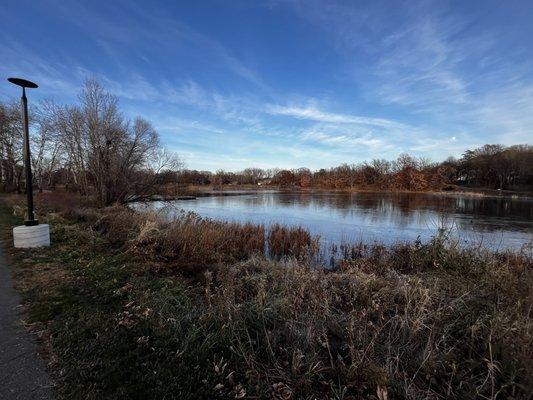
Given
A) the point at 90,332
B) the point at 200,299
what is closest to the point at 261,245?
the point at 200,299

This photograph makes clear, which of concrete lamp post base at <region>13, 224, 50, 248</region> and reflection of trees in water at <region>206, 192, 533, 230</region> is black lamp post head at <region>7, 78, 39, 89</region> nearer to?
concrete lamp post base at <region>13, 224, 50, 248</region>

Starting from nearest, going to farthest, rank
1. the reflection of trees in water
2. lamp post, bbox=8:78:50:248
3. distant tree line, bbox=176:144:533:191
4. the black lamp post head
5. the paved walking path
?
the paved walking path → the black lamp post head → lamp post, bbox=8:78:50:248 → the reflection of trees in water → distant tree line, bbox=176:144:533:191

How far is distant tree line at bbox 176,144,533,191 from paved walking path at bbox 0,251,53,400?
229 feet

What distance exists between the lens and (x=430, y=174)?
89188mm

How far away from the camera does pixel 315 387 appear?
3174 millimetres

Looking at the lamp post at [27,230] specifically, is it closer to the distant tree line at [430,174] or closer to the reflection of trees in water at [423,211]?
the reflection of trees in water at [423,211]

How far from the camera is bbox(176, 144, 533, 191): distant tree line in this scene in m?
86.2

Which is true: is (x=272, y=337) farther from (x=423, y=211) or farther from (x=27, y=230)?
(x=423, y=211)

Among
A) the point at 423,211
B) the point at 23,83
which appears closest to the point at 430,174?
the point at 423,211

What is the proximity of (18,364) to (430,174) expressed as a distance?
98.0m

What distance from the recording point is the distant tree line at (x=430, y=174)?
86250 millimetres

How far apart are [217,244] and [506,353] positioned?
31.9ft

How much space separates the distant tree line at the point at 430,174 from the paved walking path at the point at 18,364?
6990 cm

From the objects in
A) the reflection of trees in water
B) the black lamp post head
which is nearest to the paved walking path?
the black lamp post head
